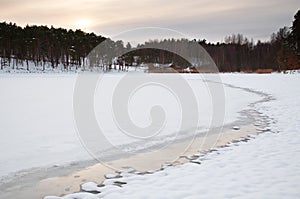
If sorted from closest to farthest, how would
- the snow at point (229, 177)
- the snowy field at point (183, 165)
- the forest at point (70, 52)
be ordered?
the snow at point (229, 177) → the snowy field at point (183, 165) → the forest at point (70, 52)

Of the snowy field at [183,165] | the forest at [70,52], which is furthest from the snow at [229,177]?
the forest at [70,52]

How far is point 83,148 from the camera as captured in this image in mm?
6992

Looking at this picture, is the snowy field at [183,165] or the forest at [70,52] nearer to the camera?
the snowy field at [183,165]

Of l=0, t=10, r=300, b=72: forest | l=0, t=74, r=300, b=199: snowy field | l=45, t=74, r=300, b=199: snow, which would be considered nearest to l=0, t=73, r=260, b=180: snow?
l=0, t=74, r=300, b=199: snowy field

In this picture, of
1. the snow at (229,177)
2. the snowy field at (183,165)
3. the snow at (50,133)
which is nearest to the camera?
the snow at (229,177)

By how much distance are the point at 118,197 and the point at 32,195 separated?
1323 mm

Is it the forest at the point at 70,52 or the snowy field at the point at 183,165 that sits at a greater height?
the forest at the point at 70,52

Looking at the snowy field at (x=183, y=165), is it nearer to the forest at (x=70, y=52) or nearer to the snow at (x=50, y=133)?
the snow at (x=50, y=133)

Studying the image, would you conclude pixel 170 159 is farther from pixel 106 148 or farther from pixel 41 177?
pixel 41 177

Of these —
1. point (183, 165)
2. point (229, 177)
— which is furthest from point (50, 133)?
point (229, 177)

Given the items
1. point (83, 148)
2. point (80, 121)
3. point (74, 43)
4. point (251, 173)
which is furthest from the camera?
point (74, 43)

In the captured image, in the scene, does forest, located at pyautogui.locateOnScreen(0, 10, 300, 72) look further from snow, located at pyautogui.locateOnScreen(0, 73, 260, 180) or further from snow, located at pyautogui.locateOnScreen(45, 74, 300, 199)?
snow, located at pyautogui.locateOnScreen(45, 74, 300, 199)

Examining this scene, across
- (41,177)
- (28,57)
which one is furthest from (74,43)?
(41,177)

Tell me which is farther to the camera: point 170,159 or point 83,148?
point 83,148
